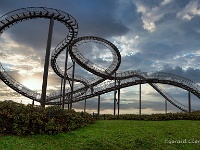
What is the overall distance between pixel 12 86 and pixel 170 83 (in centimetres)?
2383

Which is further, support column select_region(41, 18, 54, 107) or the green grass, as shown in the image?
support column select_region(41, 18, 54, 107)

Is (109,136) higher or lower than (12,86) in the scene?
lower

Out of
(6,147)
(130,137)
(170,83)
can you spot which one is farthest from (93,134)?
(170,83)

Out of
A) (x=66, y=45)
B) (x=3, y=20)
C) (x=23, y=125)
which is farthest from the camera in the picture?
(x=66, y=45)

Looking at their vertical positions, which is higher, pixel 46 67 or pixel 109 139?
pixel 46 67

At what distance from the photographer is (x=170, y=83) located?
39.2 meters

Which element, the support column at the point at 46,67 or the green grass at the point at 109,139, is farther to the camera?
the support column at the point at 46,67

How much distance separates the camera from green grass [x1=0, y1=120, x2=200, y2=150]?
48.0 ft

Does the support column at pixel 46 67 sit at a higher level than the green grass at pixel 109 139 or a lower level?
higher

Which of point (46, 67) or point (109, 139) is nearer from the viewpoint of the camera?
point (109, 139)

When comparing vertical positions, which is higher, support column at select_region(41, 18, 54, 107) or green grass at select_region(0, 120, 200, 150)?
support column at select_region(41, 18, 54, 107)

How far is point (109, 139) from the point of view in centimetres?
1609

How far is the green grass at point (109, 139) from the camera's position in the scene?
1462 centimetres

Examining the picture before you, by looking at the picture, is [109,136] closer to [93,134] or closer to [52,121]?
[93,134]
